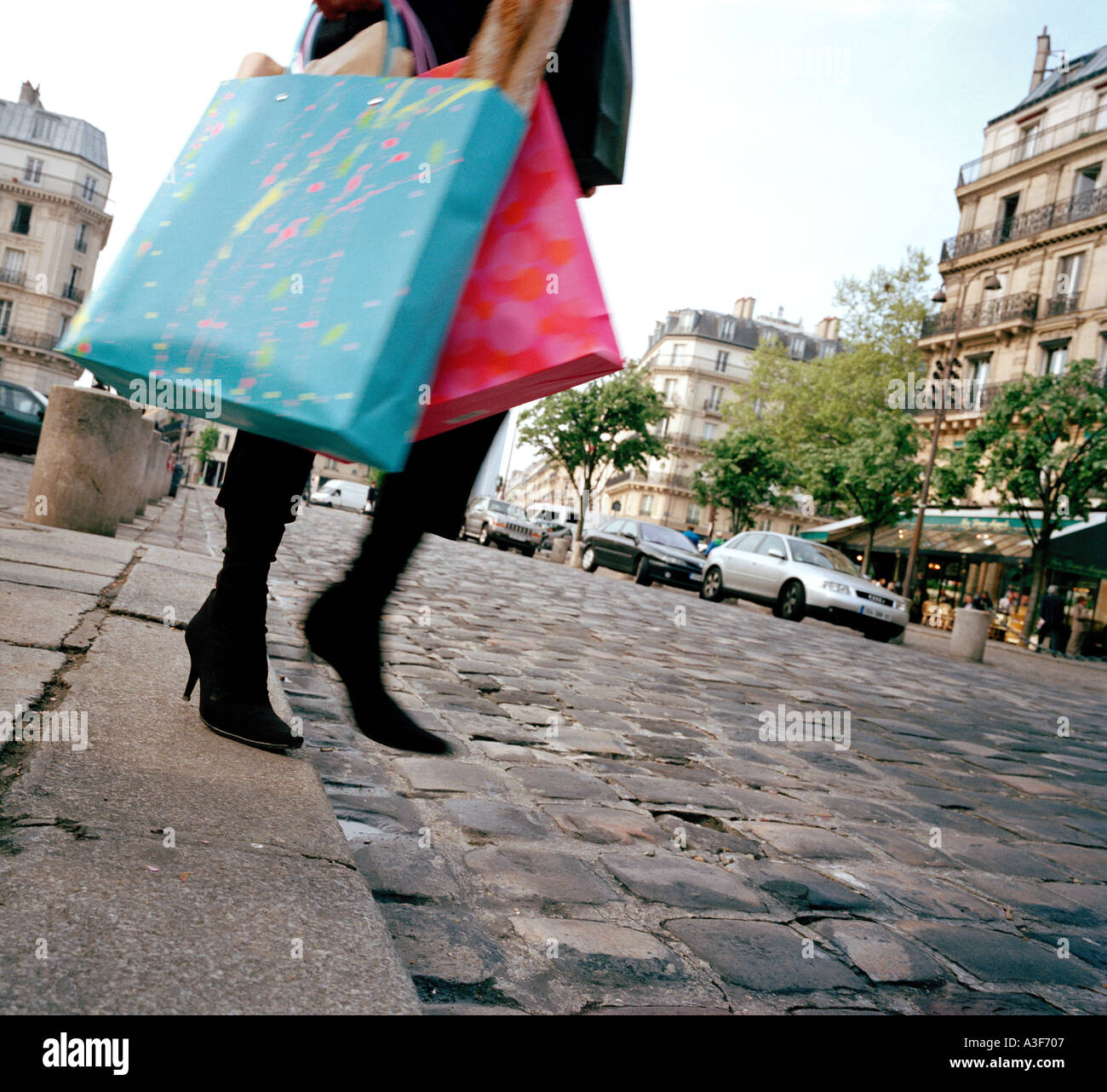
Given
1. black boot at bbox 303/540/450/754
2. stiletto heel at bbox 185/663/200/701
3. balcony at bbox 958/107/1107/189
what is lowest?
stiletto heel at bbox 185/663/200/701

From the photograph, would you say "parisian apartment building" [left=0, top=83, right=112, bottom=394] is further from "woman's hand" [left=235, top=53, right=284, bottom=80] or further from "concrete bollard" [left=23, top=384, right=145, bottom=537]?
"woman's hand" [left=235, top=53, right=284, bottom=80]

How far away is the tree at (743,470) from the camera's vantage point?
32.5 metres

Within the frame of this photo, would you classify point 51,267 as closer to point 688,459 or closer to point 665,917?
point 688,459

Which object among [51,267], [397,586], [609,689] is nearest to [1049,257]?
[609,689]

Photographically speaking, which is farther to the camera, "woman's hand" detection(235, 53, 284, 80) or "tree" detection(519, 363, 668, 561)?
"tree" detection(519, 363, 668, 561)

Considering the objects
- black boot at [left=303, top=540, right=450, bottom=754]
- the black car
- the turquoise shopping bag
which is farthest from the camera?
the black car

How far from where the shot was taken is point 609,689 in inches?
178

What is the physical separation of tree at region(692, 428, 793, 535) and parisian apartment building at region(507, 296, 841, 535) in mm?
28829

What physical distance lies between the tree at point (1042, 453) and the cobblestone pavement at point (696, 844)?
1688 centimetres

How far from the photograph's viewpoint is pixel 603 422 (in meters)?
37.2

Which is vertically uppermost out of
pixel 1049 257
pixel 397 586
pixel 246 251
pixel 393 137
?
pixel 1049 257

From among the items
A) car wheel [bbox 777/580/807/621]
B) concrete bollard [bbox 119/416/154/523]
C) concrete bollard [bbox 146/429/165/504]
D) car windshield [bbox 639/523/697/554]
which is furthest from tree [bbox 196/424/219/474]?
concrete bollard [bbox 119/416/154/523]

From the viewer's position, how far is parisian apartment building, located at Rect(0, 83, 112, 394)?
50.9m

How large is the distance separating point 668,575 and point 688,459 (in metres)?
51.4
